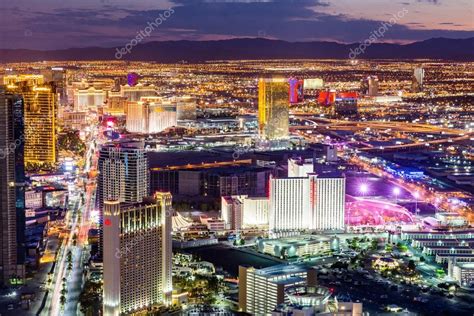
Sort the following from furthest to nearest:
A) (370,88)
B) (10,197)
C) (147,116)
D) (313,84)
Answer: (313,84) < (370,88) < (147,116) < (10,197)

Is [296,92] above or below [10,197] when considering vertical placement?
above

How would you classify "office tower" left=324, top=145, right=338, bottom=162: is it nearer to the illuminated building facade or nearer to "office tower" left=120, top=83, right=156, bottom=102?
"office tower" left=120, top=83, right=156, bottom=102

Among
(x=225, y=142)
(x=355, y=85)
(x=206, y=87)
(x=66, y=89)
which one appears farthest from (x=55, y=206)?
(x=355, y=85)

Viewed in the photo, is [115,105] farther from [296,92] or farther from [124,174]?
[124,174]

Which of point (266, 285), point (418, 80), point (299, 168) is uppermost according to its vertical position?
point (418, 80)

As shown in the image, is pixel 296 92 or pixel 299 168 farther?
pixel 296 92

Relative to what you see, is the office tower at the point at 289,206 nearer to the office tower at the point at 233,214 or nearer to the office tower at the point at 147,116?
the office tower at the point at 233,214

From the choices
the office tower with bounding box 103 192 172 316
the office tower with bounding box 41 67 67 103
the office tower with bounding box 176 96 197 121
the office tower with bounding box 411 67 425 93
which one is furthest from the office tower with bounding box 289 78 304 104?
the office tower with bounding box 103 192 172 316

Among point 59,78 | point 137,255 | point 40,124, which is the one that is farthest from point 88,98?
point 137,255
